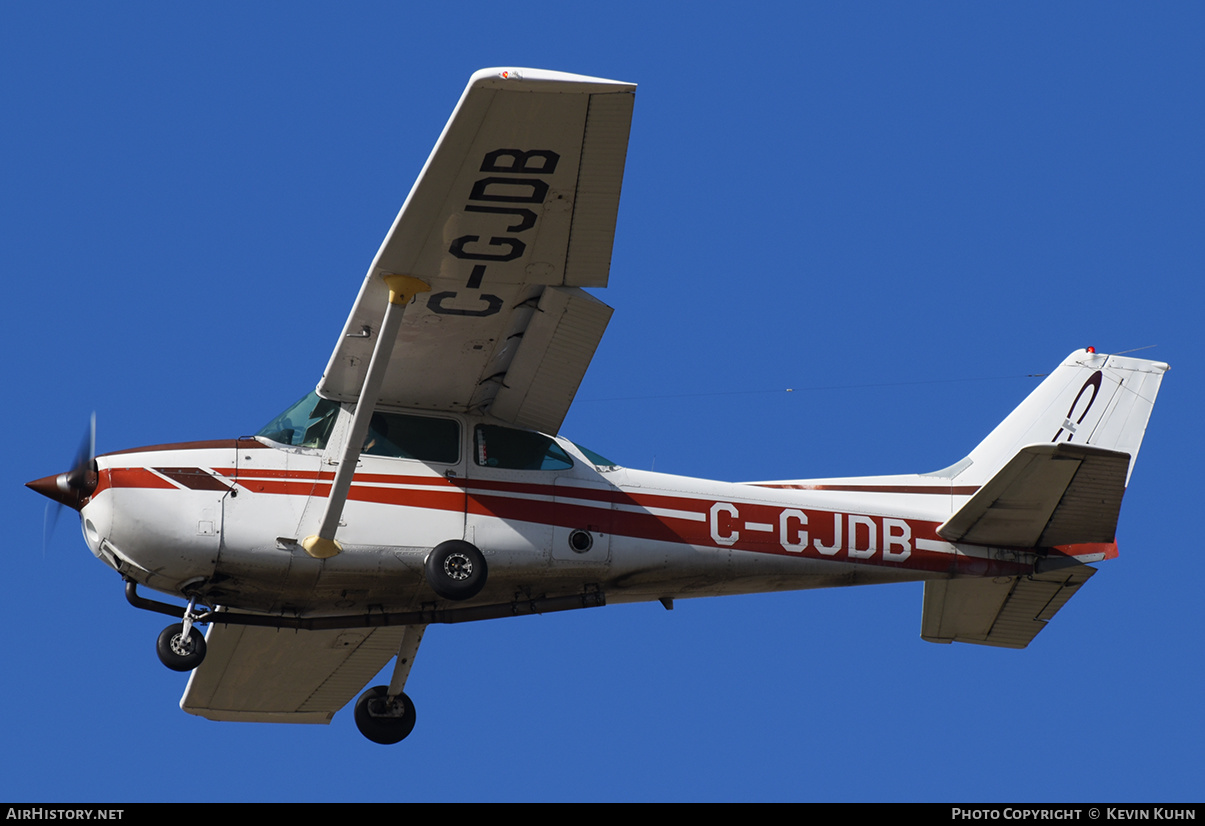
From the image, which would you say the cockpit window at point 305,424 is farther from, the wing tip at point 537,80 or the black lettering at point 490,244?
the wing tip at point 537,80

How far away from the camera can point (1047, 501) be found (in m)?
14.6

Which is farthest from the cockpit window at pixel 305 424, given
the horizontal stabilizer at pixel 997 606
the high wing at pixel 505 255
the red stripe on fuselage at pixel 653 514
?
the horizontal stabilizer at pixel 997 606

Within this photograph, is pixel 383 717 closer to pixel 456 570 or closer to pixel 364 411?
pixel 456 570

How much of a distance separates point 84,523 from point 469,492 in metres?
3.04

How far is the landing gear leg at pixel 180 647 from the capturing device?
41.9 feet

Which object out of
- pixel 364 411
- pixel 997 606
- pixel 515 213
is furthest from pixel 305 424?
pixel 997 606

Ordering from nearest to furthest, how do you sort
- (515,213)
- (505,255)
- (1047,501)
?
(515,213), (505,255), (1047,501)

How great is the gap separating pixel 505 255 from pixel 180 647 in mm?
3917

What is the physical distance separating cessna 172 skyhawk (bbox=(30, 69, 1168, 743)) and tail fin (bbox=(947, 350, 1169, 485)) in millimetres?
1082

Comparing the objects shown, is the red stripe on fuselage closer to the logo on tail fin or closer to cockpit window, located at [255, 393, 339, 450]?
cockpit window, located at [255, 393, 339, 450]

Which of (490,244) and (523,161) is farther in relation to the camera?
(490,244)

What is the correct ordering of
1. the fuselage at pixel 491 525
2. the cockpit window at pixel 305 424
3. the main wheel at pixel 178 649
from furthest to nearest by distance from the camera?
the cockpit window at pixel 305 424, the fuselage at pixel 491 525, the main wheel at pixel 178 649

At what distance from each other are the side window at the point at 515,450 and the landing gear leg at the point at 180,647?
2.68 meters

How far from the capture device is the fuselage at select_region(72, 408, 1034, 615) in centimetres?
1291
